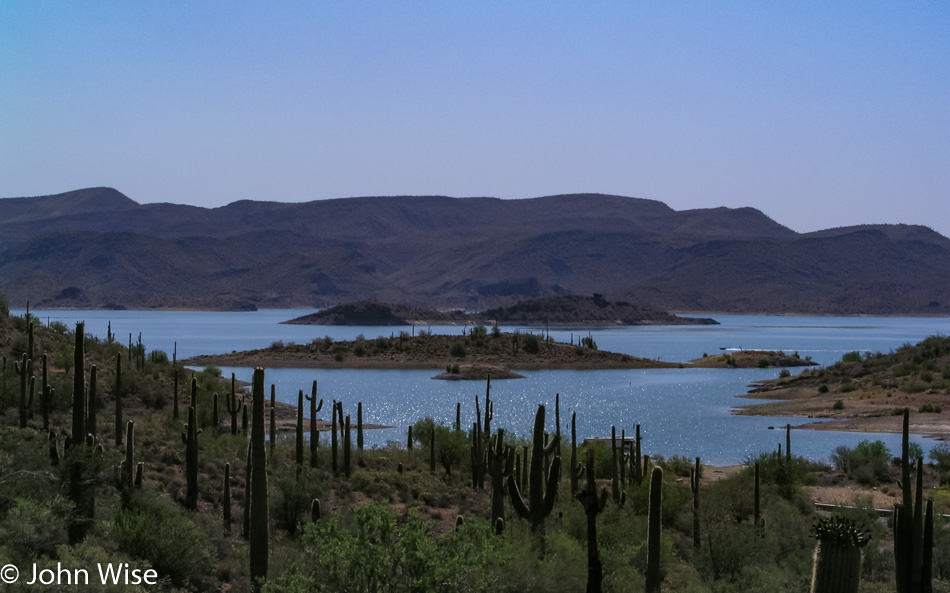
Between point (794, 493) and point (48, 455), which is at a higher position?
point (48, 455)

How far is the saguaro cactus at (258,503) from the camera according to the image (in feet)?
50.9

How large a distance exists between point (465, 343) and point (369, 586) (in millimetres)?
88016

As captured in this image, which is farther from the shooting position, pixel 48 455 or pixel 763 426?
pixel 763 426

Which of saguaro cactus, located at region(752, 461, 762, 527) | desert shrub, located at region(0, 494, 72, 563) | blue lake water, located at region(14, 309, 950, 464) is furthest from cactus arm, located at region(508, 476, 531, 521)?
blue lake water, located at region(14, 309, 950, 464)

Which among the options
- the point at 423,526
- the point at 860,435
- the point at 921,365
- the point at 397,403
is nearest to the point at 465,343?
the point at 397,403

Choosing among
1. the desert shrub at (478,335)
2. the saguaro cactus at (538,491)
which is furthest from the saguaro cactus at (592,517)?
the desert shrub at (478,335)

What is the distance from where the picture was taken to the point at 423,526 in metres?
13.0

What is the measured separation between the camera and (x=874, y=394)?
57406 millimetres

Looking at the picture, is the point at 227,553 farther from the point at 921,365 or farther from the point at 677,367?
the point at 677,367

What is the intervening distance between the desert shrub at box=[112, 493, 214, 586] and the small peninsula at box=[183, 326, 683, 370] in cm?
7346

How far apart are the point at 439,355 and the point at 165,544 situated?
81.0 meters

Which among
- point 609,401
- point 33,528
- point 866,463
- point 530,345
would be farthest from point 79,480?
point 530,345

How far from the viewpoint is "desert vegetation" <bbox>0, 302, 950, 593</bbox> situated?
1274 cm

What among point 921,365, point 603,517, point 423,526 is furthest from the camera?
point 921,365
